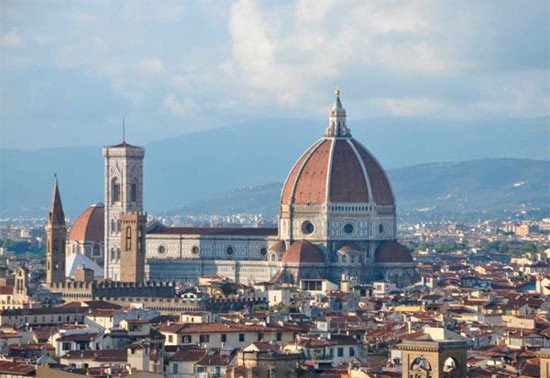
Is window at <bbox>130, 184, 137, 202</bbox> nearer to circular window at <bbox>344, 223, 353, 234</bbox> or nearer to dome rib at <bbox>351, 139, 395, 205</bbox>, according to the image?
circular window at <bbox>344, 223, 353, 234</bbox>

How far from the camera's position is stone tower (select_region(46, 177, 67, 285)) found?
12952 cm

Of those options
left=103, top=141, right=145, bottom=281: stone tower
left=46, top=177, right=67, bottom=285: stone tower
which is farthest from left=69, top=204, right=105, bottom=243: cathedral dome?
left=46, top=177, right=67, bottom=285: stone tower

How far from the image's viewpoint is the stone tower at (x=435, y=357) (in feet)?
177

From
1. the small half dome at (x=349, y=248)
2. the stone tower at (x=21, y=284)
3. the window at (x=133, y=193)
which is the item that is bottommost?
the stone tower at (x=21, y=284)

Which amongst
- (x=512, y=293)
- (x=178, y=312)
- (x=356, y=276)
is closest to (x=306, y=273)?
(x=356, y=276)

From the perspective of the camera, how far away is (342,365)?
68312mm

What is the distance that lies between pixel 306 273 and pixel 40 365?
80307mm

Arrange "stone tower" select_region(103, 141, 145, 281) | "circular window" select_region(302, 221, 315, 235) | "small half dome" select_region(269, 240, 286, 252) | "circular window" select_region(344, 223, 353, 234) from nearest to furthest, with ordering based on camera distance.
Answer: "small half dome" select_region(269, 240, 286, 252) < "circular window" select_region(344, 223, 353, 234) < "circular window" select_region(302, 221, 315, 235) < "stone tower" select_region(103, 141, 145, 281)

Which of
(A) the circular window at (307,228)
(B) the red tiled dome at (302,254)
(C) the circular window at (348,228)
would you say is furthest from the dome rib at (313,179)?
(B) the red tiled dome at (302,254)

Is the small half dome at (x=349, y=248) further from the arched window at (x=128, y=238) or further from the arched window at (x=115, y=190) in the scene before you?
the arched window at (x=115, y=190)

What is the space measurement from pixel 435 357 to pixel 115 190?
341 feet

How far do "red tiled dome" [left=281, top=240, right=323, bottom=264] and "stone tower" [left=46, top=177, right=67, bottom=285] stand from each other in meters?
17.4

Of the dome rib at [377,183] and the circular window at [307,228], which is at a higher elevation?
the dome rib at [377,183]

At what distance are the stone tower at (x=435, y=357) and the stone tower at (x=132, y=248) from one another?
267 ft
